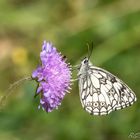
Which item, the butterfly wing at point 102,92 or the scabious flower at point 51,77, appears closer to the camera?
the scabious flower at point 51,77

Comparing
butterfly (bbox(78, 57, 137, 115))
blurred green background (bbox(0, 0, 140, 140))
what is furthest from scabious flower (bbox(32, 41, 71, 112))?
blurred green background (bbox(0, 0, 140, 140))

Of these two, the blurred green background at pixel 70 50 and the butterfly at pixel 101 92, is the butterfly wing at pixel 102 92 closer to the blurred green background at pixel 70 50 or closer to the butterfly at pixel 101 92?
the butterfly at pixel 101 92

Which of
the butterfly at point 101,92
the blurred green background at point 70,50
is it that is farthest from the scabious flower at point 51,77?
the blurred green background at point 70,50

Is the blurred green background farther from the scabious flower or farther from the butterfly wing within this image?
the scabious flower

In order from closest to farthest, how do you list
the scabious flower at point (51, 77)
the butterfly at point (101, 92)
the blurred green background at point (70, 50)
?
the scabious flower at point (51, 77) < the butterfly at point (101, 92) < the blurred green background at point (70, 50)

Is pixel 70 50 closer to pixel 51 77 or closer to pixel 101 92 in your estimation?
pixel 101 92

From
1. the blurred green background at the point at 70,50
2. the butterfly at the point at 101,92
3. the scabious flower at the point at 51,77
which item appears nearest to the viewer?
the scabious flower at the point at 51,77

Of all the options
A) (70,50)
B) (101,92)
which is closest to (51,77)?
(101,92)
